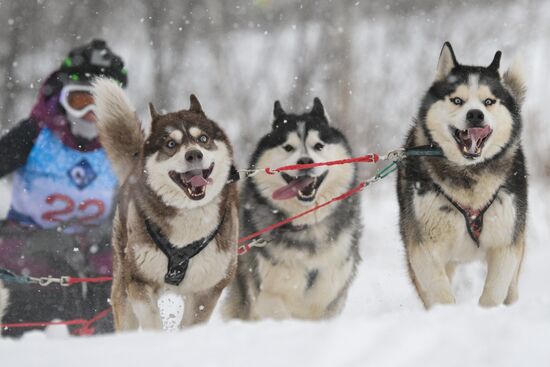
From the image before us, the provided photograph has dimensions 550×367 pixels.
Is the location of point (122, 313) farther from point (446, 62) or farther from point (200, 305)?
point (446, 62)

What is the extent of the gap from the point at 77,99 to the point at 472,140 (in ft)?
6.39

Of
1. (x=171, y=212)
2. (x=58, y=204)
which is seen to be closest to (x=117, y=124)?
(x=171, y=212)

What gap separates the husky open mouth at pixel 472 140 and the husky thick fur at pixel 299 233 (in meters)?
0.74

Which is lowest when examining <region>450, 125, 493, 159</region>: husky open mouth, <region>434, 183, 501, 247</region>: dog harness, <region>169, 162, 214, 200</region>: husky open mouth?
<region>434, 183, 501, 247</region>: dog harness

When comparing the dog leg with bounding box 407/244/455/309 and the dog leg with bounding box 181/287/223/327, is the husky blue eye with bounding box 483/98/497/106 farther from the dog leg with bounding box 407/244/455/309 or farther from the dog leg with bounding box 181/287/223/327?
the dog leg with bounding box 181/287/223/327

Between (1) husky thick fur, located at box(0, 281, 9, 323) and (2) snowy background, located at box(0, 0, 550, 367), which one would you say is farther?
(2) snowy background, located at box(0, 0, 550, 367)

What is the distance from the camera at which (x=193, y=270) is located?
8.97 ft

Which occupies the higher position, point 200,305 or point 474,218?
point 474,218

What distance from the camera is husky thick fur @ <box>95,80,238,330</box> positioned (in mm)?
2693

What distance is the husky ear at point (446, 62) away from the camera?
2.94m

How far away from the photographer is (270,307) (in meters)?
3.36

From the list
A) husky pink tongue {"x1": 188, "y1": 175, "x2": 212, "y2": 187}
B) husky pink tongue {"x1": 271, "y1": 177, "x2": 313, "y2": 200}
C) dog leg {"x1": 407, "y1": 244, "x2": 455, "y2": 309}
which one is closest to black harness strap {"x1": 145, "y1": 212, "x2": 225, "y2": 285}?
husky pink tongue {"x1": 188, "y1": 175, "x2": 212, "y2": 187}

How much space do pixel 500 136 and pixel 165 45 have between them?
622cm

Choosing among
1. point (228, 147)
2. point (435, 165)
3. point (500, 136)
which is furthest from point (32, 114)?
point (500, 136)
